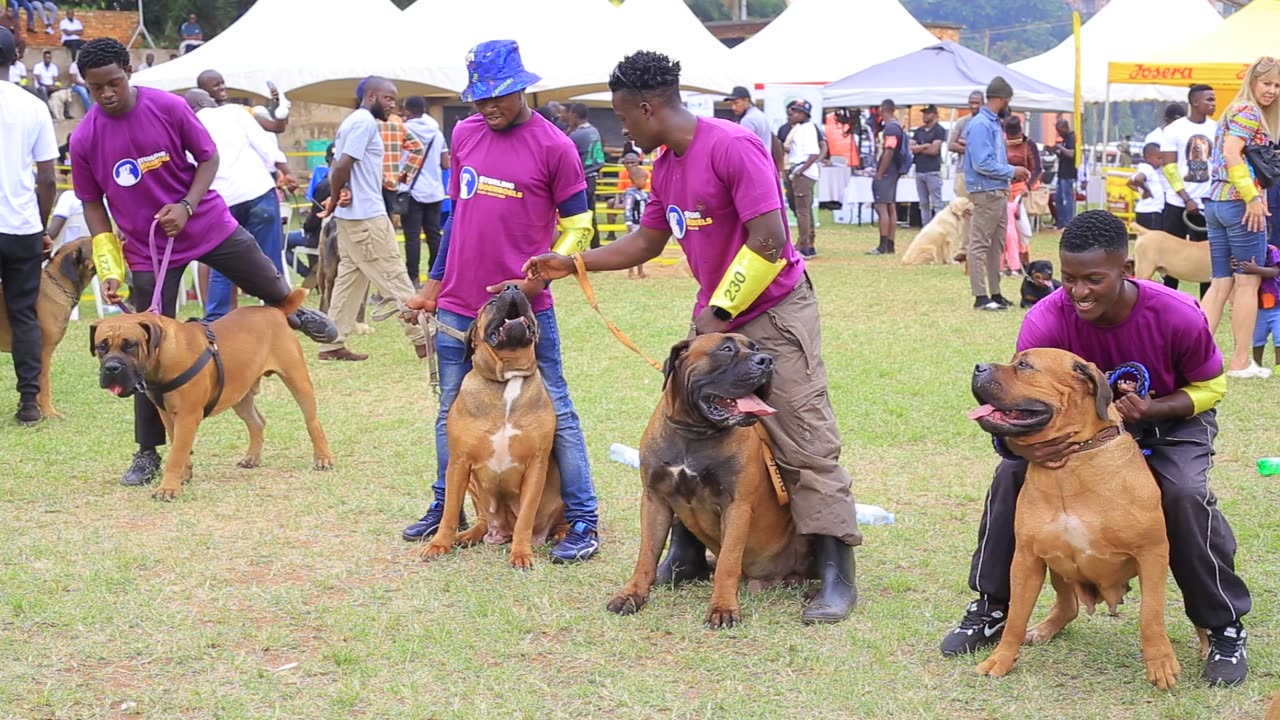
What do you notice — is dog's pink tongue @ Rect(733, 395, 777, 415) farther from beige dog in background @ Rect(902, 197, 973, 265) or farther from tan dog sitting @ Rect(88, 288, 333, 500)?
beige dog in background @ Rect(902, 197, 973, 265)

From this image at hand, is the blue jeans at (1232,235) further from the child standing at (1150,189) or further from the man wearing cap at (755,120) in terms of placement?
the man wearing cap at (755,120)

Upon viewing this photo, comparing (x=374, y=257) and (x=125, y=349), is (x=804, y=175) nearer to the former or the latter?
(x=374, y=257)

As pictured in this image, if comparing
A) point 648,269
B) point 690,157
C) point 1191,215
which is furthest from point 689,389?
point 648,269

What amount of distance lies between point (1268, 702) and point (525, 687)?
225cm

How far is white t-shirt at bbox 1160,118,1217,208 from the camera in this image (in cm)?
1050

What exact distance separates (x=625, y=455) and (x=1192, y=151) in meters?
6.43

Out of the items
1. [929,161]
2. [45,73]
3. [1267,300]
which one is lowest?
[929,161]

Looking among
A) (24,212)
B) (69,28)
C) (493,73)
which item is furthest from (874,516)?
(69,28)

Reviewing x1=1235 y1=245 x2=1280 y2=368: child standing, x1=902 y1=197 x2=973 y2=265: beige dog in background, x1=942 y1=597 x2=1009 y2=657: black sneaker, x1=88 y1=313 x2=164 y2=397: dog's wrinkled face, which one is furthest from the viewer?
x1=902 y1=197 x2=973 y2=265: beige dog in background

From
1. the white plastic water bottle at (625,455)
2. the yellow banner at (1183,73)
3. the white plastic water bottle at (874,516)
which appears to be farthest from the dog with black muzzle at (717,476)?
the yellow banner at (1183,73)

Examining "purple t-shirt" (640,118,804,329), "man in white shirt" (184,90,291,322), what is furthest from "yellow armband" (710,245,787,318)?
"man in white shirt" (184,90,291,322)

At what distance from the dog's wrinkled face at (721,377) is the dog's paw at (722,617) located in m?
0.67

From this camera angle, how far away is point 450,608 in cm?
479

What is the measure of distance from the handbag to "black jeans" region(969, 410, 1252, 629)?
16.4 ft
